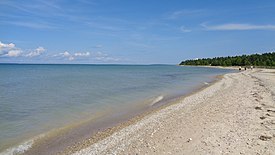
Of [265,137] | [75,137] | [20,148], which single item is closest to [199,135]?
[265,137]

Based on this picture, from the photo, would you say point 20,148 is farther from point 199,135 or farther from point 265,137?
point 265,137

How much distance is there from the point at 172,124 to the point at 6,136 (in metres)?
8.09

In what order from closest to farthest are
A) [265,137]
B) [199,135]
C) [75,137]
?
[265,137]
[199,135]
[75,137]

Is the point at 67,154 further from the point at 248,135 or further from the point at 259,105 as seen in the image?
the point at 259,105

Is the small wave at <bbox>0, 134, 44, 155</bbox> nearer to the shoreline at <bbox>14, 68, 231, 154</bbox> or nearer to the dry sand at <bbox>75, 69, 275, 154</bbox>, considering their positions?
the shoreline at <bbox>14, 68, 231, 154</bbox>

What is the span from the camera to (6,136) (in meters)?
11.6

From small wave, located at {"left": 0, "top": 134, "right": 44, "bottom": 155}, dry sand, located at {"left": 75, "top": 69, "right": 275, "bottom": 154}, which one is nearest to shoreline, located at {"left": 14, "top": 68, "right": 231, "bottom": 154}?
small wave, located at {"left": 0, "top": 134, "right": 44, "bottom": 155}

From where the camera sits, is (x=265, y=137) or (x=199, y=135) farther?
(x=199, y=135)

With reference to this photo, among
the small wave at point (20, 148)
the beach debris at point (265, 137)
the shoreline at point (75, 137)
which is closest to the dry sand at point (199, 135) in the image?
the beach debris at point (265, 137)

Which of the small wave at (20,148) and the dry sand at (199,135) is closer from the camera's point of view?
the dry sand at (199,135)

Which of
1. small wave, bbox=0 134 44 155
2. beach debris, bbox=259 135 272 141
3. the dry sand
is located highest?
beach debris, bbox=259 135 272 141

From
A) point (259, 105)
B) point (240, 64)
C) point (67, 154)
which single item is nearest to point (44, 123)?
point (67, 154)

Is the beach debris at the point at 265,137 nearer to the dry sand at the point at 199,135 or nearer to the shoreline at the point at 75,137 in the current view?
the dry sand at the point at 199,135

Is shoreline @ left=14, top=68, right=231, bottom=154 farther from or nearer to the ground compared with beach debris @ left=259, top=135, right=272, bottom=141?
nearer to the ground
